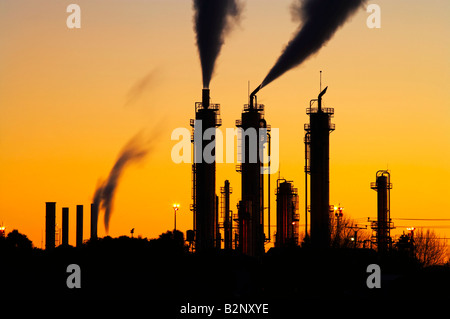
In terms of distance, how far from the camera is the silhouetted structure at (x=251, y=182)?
80.0 meters

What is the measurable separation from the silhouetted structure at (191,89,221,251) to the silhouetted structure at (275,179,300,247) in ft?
32.7

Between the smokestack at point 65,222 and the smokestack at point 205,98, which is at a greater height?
the smokestack at point 205,98

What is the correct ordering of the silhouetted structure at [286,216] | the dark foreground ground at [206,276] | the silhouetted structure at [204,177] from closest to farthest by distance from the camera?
the dark foreground ground at [206,276], the silhouetted structure at [204,177], the silhouetted structure at [286,216]

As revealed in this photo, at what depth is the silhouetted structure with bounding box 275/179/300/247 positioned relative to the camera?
9019 centimetres

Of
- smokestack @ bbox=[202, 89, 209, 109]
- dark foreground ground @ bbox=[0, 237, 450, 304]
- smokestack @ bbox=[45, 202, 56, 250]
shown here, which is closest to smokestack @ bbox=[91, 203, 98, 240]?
smokestack @ bbox=[45, 202, 56, 250]

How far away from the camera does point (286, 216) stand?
297ft

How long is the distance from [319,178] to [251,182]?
5211 millimetres

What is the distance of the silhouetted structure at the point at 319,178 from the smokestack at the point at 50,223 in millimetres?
24327

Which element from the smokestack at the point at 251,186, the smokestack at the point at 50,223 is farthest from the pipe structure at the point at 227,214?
the smokestack at the point at 50,223

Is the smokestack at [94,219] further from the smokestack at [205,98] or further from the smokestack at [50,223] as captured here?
the smokestack at [205,98]

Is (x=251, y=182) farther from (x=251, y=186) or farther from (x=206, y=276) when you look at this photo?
(x=206, y=276)

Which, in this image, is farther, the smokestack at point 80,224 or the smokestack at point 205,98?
the smokestack at point 80,224

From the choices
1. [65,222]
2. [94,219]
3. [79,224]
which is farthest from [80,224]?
[65,222]

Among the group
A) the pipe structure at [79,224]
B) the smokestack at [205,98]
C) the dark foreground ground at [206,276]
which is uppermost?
the smokestack at [205,98]
